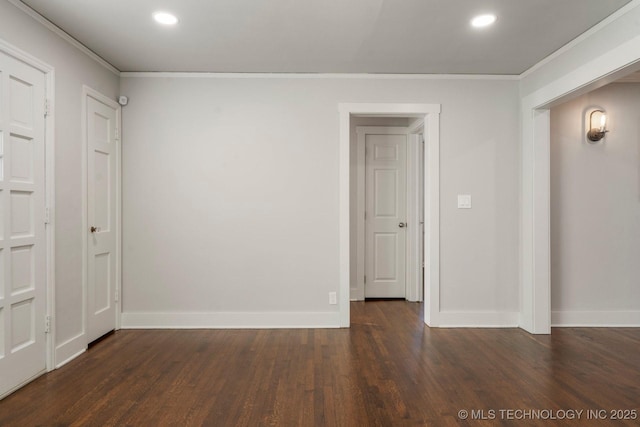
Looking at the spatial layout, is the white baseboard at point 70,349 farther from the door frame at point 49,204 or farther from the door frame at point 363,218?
the door frame at point 363,218

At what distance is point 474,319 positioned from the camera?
13.1 feet

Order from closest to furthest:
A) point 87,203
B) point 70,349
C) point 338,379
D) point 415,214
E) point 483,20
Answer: point 338,379
point 483,20
point 70,349
point 87,203
point 415,214

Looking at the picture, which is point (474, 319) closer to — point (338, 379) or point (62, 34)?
point (338, 379)

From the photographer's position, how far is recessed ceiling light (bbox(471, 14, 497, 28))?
280cm

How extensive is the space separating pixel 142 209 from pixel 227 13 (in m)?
2.08

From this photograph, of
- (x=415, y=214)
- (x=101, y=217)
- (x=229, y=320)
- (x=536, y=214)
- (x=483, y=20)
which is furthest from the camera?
(x=415, y=214)

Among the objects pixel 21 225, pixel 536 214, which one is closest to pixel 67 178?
pixel 21 225

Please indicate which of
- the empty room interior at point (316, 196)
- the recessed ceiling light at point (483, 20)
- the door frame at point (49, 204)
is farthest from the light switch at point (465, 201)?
the door frame at point (49, 204)

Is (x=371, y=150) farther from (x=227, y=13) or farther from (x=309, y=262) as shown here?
(x=227, y=13)

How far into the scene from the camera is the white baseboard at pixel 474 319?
399 cm

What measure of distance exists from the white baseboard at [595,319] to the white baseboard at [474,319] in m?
0.44

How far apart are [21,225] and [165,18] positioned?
167cm

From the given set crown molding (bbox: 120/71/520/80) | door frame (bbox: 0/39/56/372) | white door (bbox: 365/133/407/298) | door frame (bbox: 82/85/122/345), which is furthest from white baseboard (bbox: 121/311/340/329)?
crown molding (bbox: 120/71/520/80)

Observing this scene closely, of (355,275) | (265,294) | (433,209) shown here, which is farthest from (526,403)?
(355,275)
